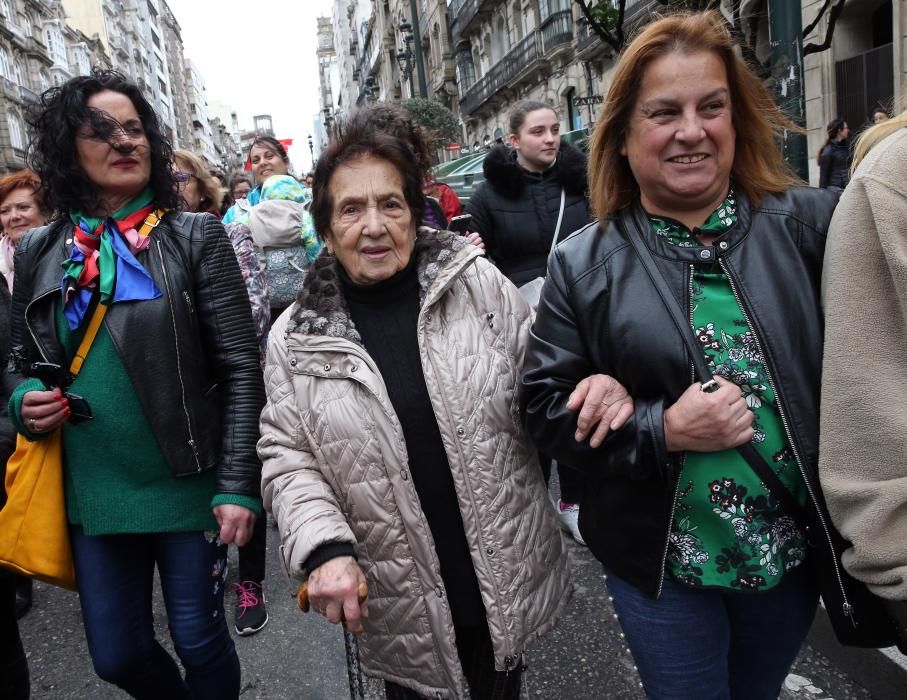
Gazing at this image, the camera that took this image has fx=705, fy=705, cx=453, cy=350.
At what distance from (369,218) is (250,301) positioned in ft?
4.55

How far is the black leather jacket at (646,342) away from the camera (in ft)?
4.86

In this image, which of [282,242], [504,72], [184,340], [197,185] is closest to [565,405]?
[184,340]

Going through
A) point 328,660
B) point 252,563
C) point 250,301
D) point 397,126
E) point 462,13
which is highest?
point 462,13

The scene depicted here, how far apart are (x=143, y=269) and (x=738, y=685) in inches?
79.7

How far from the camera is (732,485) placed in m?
1.55

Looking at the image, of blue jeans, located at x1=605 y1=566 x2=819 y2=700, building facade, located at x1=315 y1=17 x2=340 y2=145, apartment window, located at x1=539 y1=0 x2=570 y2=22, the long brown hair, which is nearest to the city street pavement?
blue jeans, located at x1=605 y1=566 x2=819 y2=700

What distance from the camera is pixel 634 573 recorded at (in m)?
1.63

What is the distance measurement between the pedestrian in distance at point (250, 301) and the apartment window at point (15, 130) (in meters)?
42.3

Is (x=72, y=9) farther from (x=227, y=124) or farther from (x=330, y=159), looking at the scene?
(x=227, y=124)

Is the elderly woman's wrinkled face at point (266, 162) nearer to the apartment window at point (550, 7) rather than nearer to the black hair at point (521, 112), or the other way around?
the black hair at point (521, 112)

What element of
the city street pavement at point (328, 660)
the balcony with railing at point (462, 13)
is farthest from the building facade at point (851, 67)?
the balcony with railing at point (462, 13)

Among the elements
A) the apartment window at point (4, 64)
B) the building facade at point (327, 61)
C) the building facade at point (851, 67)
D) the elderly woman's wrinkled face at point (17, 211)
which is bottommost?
the elderly woman's wrinkled face at point (17, 211)

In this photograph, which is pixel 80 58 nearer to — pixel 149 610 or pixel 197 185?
pixel 197 185

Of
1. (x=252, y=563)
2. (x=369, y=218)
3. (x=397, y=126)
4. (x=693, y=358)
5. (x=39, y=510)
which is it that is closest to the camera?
(x=693, y=358)
